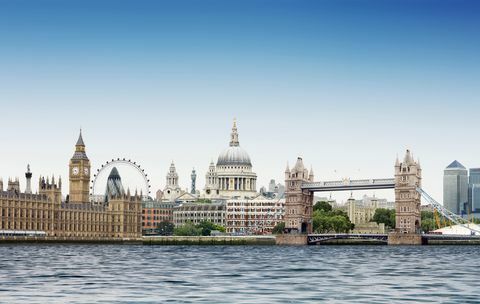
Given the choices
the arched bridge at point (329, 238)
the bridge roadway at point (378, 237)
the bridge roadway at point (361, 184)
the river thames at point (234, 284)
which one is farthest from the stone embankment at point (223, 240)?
the river thames at point (234, 284)

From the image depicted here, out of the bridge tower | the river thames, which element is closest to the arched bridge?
the bridge tower

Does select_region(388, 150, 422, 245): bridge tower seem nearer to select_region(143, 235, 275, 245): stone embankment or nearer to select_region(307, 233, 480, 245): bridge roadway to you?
select_region(307, 233, 480, 245): bridge roadway

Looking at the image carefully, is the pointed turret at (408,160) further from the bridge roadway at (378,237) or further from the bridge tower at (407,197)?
the bridge roadway at (378,237)

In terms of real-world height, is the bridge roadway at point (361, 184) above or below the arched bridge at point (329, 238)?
above

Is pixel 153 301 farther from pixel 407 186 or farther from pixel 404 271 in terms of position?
pixel 407 186

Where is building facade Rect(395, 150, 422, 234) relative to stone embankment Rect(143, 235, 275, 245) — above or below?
above

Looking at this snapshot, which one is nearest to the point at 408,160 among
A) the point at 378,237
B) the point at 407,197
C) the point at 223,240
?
the point at 407,197

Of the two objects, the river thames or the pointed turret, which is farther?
the pointed turret

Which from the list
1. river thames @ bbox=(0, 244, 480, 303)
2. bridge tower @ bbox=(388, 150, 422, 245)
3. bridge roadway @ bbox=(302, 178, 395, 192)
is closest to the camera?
river thames @ bbox=(0, 244, 480, 303)

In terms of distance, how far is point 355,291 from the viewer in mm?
51781

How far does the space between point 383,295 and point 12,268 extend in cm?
3101

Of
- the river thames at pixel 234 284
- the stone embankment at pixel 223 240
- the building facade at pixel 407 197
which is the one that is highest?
the building facade at pixel 407 197

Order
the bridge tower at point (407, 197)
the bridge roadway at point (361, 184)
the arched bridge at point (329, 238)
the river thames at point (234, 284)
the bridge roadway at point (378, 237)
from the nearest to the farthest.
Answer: the river thames at point (234, 284) → the bridge roadway at point (378, 237) → the arched bridge at point (329, 238) → the bridge roadway at point (361, 184) → the bridge tower at point (407, 197)

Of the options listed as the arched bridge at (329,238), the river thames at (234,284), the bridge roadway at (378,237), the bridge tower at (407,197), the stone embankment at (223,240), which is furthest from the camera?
the bridge tower at (407,197)
